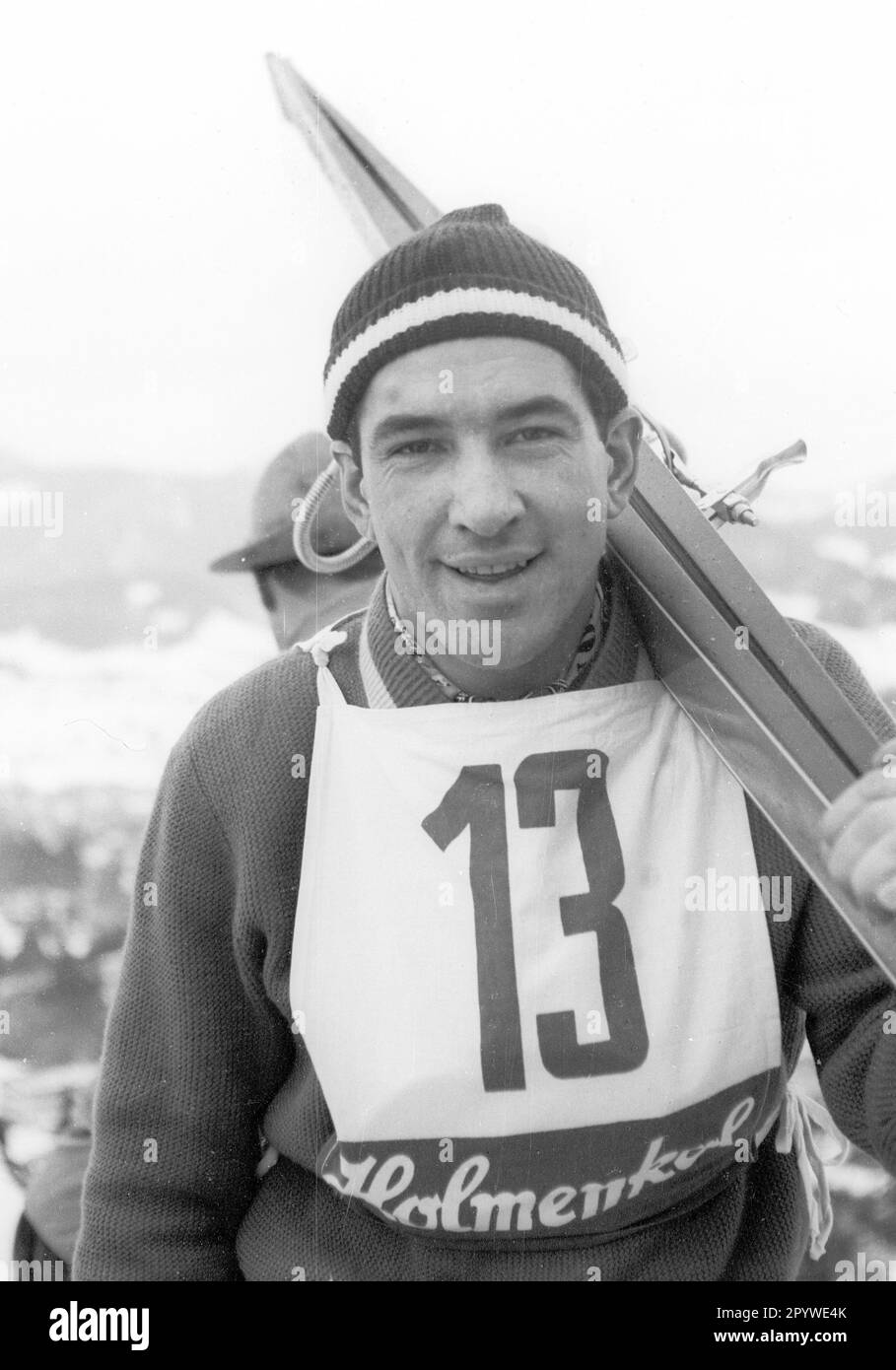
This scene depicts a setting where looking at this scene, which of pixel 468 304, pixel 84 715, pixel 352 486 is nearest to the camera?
pixel 468 304

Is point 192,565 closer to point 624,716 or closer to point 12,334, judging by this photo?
point 12,334

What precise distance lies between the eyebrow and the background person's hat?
0.18 meters

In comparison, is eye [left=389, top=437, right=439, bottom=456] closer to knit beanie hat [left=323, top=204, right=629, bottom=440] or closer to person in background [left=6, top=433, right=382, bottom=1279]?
knit beanie hat [left=323, top=204, right=629, bottom=440]

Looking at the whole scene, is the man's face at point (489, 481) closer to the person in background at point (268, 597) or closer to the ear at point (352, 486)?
the ear at point (352, 486)

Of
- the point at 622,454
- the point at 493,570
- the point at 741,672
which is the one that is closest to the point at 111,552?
the point at 493,570

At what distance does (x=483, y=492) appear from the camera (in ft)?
3.31

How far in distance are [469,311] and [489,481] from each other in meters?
0.14

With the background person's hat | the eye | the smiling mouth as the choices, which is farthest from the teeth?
the background person's hat

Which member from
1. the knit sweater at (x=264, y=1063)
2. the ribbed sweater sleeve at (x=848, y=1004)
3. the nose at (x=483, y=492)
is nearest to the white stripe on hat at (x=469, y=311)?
the nose at (x=483, y=492)

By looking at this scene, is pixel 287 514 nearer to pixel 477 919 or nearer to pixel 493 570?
pixel 493 570

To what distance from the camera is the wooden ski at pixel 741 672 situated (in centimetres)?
103

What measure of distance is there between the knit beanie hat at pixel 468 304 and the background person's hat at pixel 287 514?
16 centimetres

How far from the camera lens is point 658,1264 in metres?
1.10

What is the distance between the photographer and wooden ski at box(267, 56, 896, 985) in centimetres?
103
